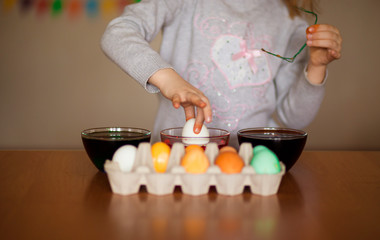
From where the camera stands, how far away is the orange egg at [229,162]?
2.26ft

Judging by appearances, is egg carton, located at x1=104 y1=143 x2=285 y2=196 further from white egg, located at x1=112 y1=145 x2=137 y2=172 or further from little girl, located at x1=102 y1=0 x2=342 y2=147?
little girl, located at x1=102 y1=0 x2=342 y2=147

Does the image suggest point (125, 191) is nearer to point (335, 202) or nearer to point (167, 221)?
point (167, 221)

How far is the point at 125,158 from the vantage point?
2.36ft

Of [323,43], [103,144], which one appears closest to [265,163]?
[103,144]

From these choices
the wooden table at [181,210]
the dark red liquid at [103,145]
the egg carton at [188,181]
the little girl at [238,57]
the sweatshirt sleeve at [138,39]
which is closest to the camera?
the wooden table at [181,210]

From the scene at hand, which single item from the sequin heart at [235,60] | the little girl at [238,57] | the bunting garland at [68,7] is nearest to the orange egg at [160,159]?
the little girl at [238,57]

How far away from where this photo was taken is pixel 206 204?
641mm

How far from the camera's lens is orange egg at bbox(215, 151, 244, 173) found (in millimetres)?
688

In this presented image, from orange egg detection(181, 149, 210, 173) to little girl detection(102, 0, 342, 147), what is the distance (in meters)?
0.40

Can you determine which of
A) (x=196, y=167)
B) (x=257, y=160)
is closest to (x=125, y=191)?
(x=196, y=167)

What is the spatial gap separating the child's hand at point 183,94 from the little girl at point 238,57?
0.80 feet

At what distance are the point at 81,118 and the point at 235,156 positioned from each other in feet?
8.50

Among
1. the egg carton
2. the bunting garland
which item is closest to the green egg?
the egg carton

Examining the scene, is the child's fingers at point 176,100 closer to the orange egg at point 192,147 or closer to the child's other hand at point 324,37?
the orange egg at point 192,147
